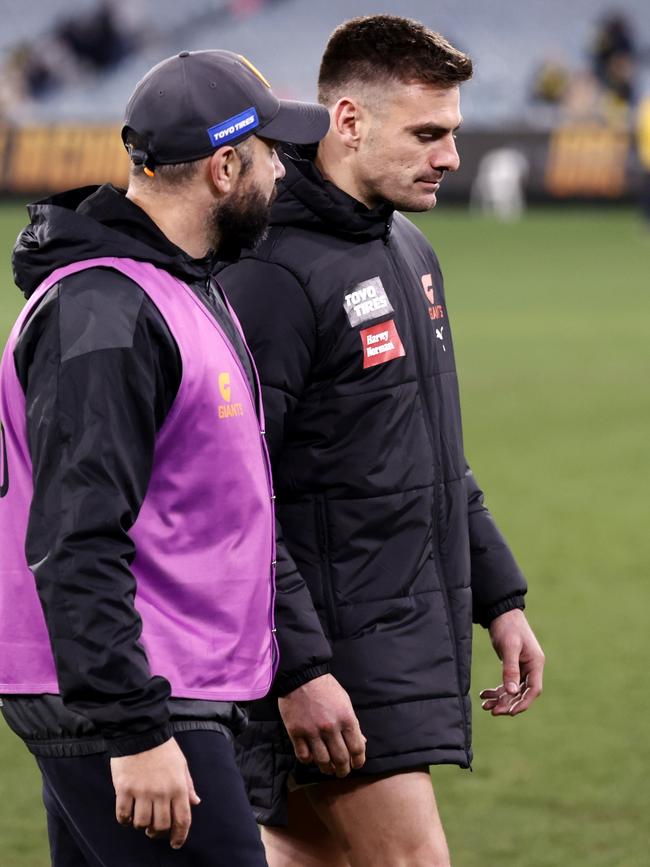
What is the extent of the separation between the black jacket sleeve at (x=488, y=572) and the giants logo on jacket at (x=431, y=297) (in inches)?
14.8

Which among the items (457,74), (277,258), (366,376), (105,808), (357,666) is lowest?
(357,666)

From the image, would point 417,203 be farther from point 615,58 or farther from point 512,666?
point 615,58

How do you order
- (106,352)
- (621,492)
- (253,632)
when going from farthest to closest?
(621,492) < (253,632) < (106,352)

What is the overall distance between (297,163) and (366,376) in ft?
1.64

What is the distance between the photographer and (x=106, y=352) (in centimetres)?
271

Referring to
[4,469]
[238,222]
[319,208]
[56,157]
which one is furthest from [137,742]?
[56,157]

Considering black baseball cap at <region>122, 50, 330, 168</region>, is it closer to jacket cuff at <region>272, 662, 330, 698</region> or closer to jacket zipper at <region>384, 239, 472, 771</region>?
jacket zipper at <region>384, 239, 472, 771</region>

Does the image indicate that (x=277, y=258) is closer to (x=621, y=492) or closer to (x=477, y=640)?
(x=477, y=640)

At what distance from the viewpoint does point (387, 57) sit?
3.72 meters

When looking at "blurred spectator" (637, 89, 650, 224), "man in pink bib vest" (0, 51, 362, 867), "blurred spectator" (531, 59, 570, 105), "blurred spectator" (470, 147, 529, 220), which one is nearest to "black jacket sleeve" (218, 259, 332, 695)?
"man in pink bib vest" (0, 51, 362, 867)

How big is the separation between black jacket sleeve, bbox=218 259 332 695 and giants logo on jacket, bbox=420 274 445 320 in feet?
1.13

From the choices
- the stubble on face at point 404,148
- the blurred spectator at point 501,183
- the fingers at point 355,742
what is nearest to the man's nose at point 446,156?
the stubble on face at point 404,148

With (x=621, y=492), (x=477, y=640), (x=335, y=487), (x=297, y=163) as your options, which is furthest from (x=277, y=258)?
(x=621, y=492)

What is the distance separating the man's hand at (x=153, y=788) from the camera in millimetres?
2660
